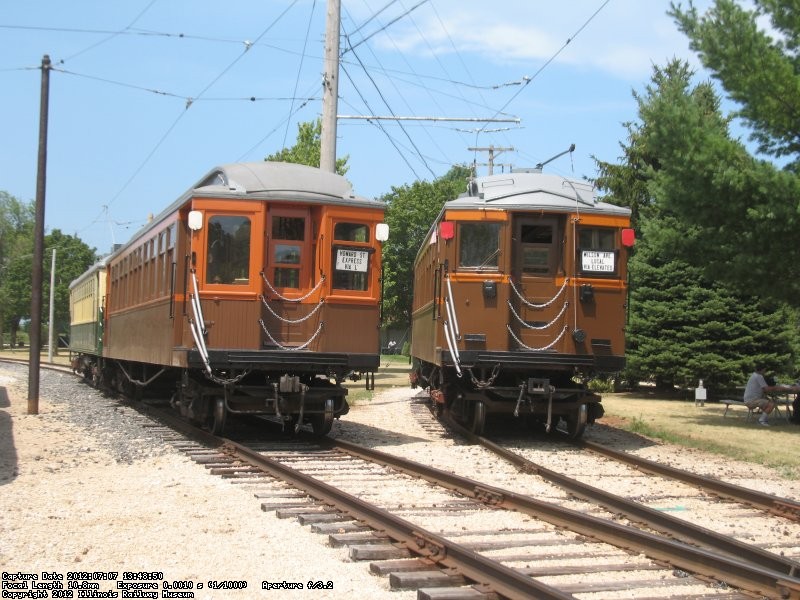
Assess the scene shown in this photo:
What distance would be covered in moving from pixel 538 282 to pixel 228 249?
4132mm

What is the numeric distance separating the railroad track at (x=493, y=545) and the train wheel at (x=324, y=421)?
111 inches

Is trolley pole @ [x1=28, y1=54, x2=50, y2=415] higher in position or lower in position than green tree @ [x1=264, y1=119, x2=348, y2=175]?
lower

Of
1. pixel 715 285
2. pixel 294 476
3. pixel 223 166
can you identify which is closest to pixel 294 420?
pixel 223 166

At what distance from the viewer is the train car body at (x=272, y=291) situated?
38.7 ft

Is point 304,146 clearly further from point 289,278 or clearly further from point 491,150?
point 289,278

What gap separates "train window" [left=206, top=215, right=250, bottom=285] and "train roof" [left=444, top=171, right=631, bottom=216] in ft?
9.26

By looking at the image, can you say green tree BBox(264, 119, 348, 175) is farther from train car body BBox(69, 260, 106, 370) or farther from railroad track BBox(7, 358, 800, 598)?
railroad track BBox(7, 358, 800, 598)

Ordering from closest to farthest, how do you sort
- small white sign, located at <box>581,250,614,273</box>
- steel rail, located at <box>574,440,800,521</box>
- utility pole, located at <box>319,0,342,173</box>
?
steel rail, located at <box>574,440,800,521</box>, small white sign, located at <box>581,250,614,273</box>, utility pole, located at <box>319,0,342,173</box>

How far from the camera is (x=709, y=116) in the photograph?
15.8 m

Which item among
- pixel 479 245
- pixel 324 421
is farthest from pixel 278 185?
pixel 324 421

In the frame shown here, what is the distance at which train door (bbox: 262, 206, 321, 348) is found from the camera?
39.5ft

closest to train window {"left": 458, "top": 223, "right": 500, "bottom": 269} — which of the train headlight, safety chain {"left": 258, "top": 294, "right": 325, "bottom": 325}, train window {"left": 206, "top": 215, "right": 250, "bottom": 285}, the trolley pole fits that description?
the train headlight

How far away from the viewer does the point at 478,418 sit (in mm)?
13086

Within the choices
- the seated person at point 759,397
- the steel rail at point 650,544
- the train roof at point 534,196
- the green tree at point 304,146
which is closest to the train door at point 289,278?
the train roof at point 534,196
